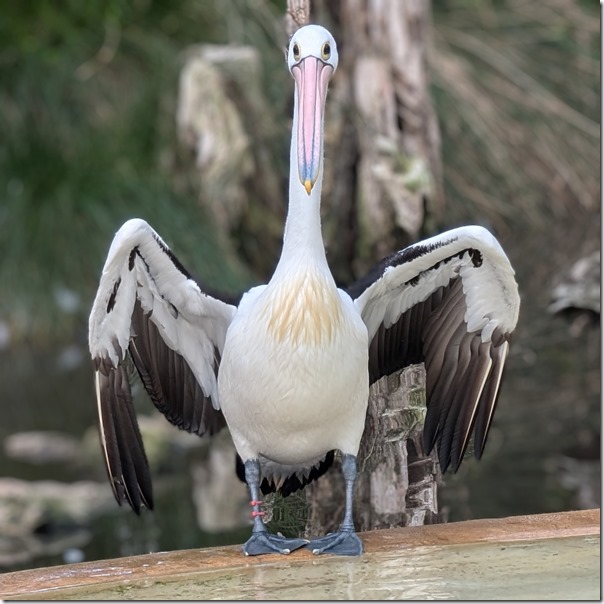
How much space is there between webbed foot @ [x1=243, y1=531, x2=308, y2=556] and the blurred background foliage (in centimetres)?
486

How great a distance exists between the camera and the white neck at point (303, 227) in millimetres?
3389

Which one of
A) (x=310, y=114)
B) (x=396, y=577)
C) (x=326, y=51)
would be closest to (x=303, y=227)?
(x=310, y=114)

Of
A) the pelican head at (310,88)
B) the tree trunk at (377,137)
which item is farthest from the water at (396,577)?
the tree trunk at (377,137)

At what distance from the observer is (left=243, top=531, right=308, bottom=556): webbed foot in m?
3.33

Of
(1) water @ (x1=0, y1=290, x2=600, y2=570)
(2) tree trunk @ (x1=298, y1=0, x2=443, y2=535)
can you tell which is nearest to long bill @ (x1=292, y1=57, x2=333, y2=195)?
(2) tree trunk @ (x1=298, y1=0, x2=443, y2=535)

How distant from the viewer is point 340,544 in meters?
3.33

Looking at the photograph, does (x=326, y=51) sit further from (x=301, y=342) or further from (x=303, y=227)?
(x=301, y=342)

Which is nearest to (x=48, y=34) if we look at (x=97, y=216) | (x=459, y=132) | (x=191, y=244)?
(x=97, y=216)

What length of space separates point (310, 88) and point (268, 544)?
4.16ft

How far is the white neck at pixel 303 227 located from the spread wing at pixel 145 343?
0.38 metres

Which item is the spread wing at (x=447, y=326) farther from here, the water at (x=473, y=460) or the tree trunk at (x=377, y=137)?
the water at (x=473, y=460)

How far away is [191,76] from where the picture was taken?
21.4 ft

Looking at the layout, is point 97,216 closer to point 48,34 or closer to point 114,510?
point 48,34

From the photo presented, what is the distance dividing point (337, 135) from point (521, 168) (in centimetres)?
433
